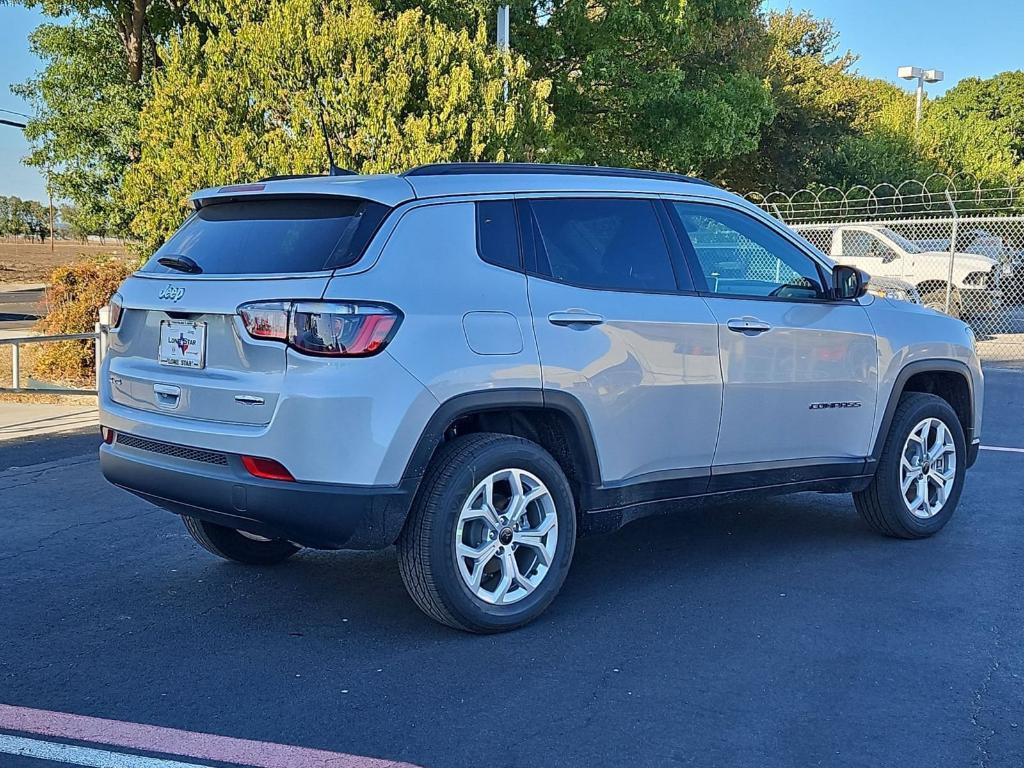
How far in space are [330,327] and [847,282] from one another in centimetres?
290

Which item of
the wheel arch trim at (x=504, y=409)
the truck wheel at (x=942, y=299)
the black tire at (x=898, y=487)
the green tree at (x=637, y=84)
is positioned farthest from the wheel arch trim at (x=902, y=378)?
the green tree at (x=637, y=84)

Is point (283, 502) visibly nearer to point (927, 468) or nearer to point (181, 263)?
point (181, 263)

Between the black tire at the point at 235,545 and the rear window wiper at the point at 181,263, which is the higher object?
the rear window wiper at the point at 181,263

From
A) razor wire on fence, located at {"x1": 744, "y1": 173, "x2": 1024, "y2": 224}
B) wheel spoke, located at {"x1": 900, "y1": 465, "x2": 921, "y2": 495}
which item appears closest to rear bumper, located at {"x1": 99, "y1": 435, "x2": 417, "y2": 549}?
Answer: wheel spoke, located at {"x1": 900, "y1": 465, "x2": 921, "y2": 495}

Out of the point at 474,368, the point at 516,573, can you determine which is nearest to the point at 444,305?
the point at 474,368

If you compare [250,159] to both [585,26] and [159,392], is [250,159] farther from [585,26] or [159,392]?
[159,392]

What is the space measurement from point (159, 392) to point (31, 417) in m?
6.83

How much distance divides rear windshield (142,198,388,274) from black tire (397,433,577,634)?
895 mm

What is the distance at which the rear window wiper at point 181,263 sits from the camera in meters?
4.57

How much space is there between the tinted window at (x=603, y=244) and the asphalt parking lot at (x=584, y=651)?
1457 millimetres

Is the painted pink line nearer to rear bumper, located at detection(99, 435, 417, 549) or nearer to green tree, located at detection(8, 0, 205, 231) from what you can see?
rear bumper, located at detection(99, 435, 417, 549)

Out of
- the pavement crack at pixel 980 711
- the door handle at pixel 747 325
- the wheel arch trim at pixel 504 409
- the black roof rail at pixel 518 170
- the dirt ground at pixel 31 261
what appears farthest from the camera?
the dirt ground at pixel 31 261

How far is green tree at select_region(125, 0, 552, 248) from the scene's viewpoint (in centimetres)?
1443

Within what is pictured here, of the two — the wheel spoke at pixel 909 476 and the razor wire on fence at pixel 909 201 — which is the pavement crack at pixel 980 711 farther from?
the razor wire on fence at pixel 909 201
